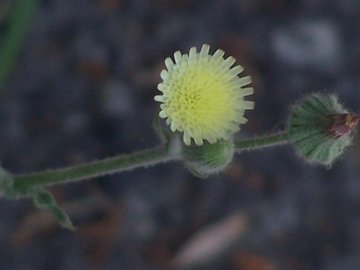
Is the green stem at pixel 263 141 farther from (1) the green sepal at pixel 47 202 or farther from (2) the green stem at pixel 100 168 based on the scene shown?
(1) the green sepal at pixel 47 202

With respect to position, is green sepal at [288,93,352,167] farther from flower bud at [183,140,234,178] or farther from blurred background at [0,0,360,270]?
blurred background at [0,0,360,270]

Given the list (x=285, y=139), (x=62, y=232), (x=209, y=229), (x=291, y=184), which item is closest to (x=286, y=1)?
Answer: (x=291, y=184)

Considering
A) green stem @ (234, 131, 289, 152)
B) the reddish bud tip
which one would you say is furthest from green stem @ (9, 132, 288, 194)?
the reddish bud tip

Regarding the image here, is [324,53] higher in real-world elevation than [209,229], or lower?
higher

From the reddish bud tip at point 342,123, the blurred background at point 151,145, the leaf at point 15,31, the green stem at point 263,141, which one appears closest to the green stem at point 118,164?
the green stem at point 263,141

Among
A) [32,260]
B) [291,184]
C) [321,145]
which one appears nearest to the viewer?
[321,145]

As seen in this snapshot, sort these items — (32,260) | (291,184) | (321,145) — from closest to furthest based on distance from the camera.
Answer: (321,145) < (32,260) < (291,184)

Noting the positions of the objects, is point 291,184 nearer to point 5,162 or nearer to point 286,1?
point 286,1
